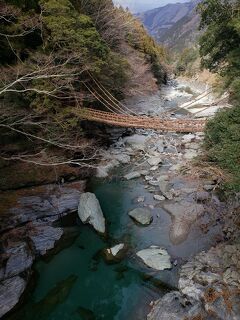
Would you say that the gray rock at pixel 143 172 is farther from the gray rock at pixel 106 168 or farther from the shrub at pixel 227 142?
the shrub at pixel 227 142

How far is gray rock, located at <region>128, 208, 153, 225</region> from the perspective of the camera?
275 inches

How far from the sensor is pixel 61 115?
25.6ft

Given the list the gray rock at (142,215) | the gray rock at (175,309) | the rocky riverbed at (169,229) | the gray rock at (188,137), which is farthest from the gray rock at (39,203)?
the gray rock at (188,137)

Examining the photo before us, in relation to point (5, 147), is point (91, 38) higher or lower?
higher

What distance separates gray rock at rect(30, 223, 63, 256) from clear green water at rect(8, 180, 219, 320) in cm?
33

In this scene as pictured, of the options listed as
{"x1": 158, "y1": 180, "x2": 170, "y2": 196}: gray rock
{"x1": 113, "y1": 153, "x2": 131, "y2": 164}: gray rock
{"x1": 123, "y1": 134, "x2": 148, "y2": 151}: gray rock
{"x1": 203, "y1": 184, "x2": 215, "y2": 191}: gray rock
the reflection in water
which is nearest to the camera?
the reflection in water

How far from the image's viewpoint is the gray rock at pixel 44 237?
20.9 feet

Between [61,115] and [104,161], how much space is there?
2.75m

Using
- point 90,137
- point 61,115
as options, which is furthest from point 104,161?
point 61,115

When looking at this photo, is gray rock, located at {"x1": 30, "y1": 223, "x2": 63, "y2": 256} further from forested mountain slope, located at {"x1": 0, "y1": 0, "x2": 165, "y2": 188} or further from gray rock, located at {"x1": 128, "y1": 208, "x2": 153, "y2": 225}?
gray rock, located at {"x1": 128, "y1": 208, "x2": 153, "y2": 225}

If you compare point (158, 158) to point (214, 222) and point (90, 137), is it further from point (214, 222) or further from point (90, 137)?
point (214, 222)

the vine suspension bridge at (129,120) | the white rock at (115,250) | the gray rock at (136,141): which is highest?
the vine suspension bridge at (129,120)

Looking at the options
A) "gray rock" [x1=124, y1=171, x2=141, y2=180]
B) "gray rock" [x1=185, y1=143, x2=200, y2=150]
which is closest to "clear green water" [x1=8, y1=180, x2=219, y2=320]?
"gray rock" [x1=124, y1=171, x2=141, y2=180]

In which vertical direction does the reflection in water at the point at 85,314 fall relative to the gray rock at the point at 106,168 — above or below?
below
